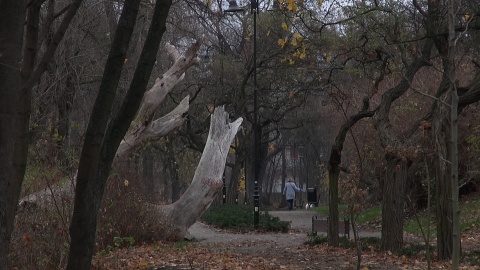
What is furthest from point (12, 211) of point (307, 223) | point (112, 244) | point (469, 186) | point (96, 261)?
point (469, 186)

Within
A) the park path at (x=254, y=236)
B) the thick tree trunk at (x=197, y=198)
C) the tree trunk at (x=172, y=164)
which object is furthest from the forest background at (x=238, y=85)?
the park path at (x=254, y=236)

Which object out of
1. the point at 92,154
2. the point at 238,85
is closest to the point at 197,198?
the point at 92,154

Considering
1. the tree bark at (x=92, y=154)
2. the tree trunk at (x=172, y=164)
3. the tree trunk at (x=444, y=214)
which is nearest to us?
the tree bark at (x=92, y=154)

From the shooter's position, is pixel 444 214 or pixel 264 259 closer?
pixel 444 214

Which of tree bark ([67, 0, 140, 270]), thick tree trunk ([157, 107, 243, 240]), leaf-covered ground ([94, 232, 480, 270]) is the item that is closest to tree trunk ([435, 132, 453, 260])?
leaf-covered ground ([94, 232, 480, 270])

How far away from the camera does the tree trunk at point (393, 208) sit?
15.0 m

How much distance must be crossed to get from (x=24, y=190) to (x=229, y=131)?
9916mm

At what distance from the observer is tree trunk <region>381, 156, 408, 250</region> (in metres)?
15.0

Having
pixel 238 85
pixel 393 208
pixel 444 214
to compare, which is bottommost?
pixel 444 214

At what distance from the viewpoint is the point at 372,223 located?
91.7 feet

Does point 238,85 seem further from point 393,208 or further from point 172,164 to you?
point 393,208

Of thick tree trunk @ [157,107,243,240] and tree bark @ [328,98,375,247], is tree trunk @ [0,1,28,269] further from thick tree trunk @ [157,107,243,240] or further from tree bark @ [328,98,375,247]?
thick tree trunk @ [157,107,243,240]

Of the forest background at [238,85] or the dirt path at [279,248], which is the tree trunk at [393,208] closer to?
the forest background at [238,85]

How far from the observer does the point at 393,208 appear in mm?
15148
